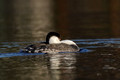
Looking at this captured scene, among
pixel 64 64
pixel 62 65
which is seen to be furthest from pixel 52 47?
pixel 62 65

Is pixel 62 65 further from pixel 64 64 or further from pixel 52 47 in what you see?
pixel 52 47

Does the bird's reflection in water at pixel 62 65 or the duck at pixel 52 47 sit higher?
the duck at pixel 52 47

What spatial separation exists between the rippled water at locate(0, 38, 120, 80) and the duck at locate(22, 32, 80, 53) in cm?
32

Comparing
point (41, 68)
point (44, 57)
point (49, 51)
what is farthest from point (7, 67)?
point (49, 51)

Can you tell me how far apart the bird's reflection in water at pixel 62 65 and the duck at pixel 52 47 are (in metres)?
0.70

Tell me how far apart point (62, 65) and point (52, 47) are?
350 centimetres

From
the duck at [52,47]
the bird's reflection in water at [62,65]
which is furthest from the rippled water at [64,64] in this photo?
the duck at [52,47]

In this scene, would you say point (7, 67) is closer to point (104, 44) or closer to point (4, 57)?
point (4, 57)

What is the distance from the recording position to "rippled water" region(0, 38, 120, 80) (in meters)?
14.1

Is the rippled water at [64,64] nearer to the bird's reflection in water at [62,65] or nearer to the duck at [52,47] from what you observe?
the bird's reflection in water at [62,65]

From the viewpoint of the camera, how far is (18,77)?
1407 centimetres

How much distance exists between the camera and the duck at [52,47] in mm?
19048

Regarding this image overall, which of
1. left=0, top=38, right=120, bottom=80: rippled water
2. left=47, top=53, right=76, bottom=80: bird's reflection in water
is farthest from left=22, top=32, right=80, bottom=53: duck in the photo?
left=47, top=53, right=76, bottom=80: bird's reflection in water

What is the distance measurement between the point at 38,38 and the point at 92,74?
37.0 feet
